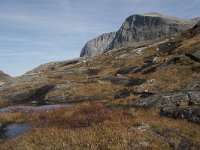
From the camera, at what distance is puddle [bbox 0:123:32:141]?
76.6 ft

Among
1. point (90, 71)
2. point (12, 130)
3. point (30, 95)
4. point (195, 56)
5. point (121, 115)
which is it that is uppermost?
point (195, 56)

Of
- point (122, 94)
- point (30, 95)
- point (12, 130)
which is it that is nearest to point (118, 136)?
point (12, 130)

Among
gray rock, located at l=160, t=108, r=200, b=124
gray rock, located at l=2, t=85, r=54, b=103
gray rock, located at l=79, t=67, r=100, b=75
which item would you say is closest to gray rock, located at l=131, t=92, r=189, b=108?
gray rock, located at l=160, t=108, r=200, b=124

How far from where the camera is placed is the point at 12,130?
25875mm

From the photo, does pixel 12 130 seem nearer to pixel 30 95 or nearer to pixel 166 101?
pixel 166 101

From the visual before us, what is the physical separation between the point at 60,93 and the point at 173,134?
30.8 metres

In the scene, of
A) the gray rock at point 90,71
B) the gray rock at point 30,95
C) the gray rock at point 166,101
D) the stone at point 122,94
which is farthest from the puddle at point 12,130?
the gray rock at point 90,71

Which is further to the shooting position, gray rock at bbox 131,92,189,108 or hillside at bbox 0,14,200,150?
gray rock at bbox 131,92,189,108

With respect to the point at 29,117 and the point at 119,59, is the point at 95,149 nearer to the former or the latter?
the point at 29,117

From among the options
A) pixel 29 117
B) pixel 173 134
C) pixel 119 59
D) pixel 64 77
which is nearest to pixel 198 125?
pixel 173 134

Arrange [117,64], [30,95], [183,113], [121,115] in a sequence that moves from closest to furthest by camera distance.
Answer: [183,113] < [121,115] < [30,95] < [117,64]

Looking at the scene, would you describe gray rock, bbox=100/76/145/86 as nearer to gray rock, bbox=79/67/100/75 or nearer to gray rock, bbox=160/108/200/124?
gray rock, bbox=160/108/200/124

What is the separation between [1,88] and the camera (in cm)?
6719

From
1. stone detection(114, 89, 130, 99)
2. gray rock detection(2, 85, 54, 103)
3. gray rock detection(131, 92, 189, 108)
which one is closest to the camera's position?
gray rock detection(131, 92, 189, 108)
